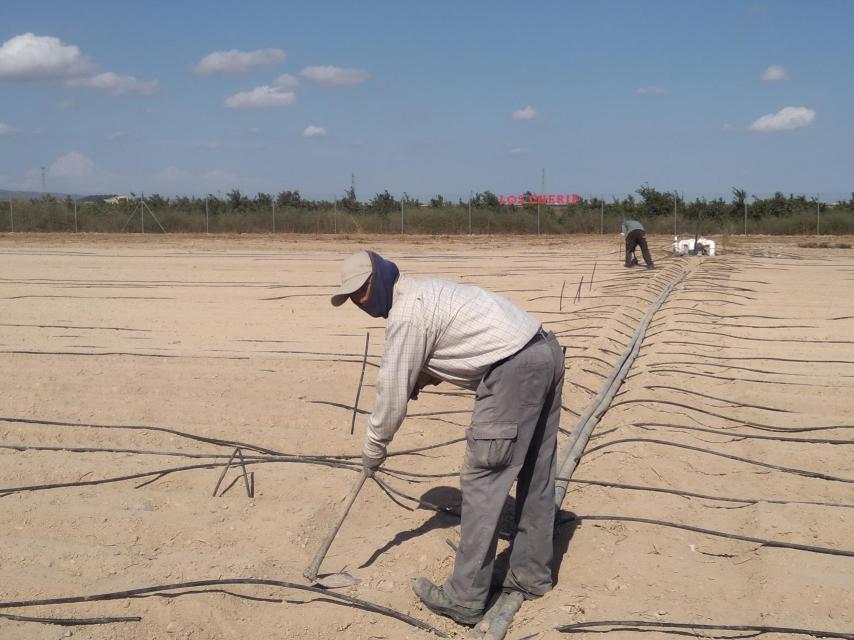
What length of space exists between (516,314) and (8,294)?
10.5m

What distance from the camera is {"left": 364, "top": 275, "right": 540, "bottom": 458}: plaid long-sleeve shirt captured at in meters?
3.20

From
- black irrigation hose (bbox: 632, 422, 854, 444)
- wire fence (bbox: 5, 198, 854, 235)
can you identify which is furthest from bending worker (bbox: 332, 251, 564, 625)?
wire fence (bbox: 5, 198, 854, 235)

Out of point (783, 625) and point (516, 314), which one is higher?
point (516, 314)

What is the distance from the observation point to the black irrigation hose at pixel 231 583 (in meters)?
3.42

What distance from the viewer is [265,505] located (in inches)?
179

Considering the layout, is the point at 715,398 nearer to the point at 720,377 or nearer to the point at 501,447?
the point at 720,377

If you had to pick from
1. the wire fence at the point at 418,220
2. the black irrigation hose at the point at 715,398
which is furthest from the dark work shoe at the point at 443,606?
the wire fence at the point at 418,220

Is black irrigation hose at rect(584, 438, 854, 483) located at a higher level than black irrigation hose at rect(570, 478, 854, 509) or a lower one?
higher

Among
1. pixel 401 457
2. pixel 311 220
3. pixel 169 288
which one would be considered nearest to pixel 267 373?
pixel 401 457

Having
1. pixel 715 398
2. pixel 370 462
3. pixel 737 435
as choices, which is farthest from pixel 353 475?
pixel 715 398

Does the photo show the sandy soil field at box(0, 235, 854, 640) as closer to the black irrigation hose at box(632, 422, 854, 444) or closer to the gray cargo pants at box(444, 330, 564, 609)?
the black irrigation hose at box(632, 422, 854, 444)

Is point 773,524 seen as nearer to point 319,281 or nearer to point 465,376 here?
point 465,376

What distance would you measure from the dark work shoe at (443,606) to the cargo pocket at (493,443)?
1.88 feet

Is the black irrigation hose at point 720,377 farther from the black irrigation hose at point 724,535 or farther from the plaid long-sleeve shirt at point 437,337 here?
the plaid long-sleeve shirt at point 437,337
